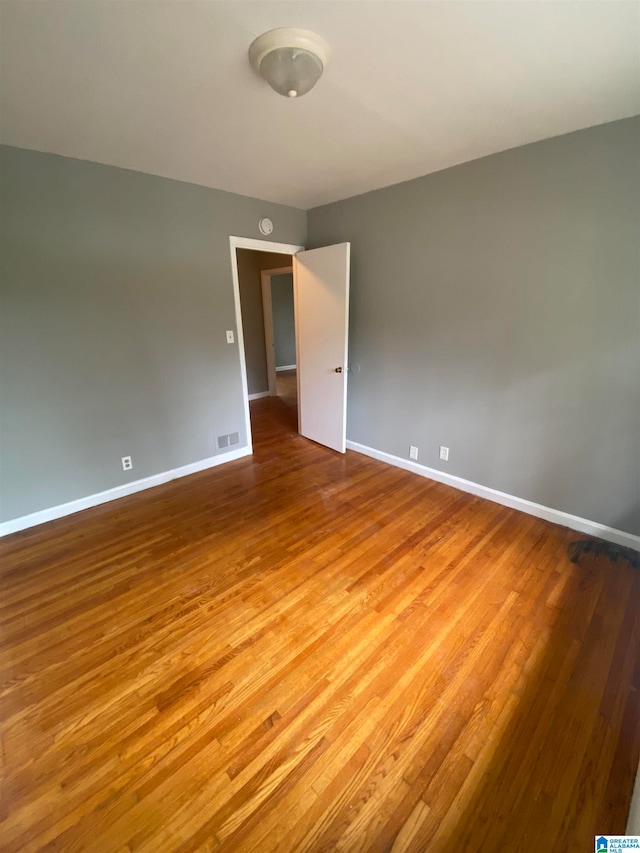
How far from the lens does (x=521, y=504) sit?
8.45 ft

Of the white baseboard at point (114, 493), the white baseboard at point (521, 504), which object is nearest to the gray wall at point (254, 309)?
the white baseboard at point (114, 493)

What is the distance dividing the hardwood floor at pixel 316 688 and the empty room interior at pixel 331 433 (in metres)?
0.01

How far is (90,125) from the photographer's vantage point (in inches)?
72.5

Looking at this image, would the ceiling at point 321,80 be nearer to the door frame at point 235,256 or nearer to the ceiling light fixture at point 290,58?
the ceiling light fixture at point 290,58

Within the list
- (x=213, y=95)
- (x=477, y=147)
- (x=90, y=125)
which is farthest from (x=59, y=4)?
(x=477, y=147)

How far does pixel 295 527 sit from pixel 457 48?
259 cm

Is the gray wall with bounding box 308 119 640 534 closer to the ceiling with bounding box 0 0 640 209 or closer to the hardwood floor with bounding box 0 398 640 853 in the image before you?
the ceiling with bounding box 0 0 640 209

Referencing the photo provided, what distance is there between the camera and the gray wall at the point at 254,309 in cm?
535

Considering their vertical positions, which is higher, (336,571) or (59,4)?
(59,4)

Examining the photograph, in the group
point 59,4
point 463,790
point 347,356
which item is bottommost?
point 463,790

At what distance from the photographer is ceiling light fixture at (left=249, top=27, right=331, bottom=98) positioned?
4.12 ft

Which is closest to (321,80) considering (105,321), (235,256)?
(235,256)

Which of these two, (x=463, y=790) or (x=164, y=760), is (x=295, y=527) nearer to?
(x=164, y=760)

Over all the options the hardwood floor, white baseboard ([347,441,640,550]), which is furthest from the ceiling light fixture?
white baseboard ([347,441,640,550])
